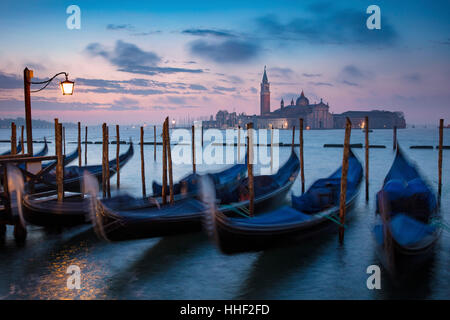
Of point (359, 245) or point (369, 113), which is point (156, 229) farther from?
point (369, 113)

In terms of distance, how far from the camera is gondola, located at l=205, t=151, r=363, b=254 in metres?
4.38

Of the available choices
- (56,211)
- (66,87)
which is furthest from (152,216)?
(66,87)

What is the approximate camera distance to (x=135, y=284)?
4566mm

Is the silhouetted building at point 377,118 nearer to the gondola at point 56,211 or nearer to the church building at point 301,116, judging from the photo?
the church building at point 301,116

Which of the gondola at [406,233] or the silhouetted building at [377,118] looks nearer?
the gondola at [406,233]

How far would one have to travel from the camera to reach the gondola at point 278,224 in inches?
172

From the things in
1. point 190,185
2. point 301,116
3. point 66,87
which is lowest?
point 190,185

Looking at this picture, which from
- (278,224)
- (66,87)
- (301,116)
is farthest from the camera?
(301,116)

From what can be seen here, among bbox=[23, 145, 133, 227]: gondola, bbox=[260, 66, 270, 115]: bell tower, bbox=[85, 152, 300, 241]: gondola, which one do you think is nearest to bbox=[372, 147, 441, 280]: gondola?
bbox=[85, 152, 300, 241]: gondola

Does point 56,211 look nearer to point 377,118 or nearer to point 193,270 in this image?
point 193,270

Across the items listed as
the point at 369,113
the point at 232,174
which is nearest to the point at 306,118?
the point at 369,113

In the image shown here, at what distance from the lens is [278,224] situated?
189 inches

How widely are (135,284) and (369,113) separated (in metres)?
126

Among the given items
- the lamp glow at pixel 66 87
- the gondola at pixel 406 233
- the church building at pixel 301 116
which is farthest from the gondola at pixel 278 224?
the church building at pixel 301 116
